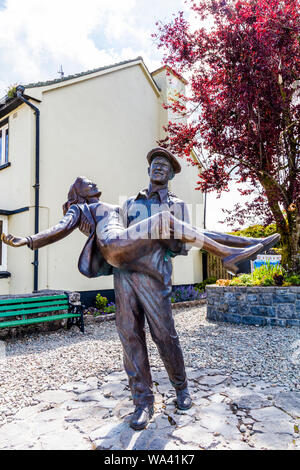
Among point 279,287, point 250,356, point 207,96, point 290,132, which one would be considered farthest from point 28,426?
point 290,132

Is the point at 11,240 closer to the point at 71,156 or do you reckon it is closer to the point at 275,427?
the point at 275,427

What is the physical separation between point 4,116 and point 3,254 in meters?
3.86

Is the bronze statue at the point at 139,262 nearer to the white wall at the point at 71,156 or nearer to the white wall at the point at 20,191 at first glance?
the white wall at the point at 71,156

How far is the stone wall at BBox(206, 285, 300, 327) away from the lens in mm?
6290

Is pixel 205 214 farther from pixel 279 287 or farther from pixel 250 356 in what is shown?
pixel 250 356

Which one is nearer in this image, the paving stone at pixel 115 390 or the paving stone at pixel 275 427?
the paving stone at pixel 275 427

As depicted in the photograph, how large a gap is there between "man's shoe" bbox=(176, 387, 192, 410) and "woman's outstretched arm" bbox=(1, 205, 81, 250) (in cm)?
164

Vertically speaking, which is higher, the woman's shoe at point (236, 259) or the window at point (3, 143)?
the window at point (3, 143)

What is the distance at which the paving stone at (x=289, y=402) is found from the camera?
2.67 m

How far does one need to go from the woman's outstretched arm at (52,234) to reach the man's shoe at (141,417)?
4.79 feet

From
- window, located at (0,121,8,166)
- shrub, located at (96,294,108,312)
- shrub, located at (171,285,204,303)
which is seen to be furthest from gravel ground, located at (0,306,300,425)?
window, located at (0,121,8,166)

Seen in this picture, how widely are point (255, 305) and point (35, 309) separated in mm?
4385

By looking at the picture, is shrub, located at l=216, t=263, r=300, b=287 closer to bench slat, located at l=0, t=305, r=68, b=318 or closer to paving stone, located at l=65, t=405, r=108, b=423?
bench slat, located at l=0, t=305, r=68, b=318

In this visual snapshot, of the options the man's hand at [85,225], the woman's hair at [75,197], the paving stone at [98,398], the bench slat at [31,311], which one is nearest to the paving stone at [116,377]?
the paving stone at [98,398]
